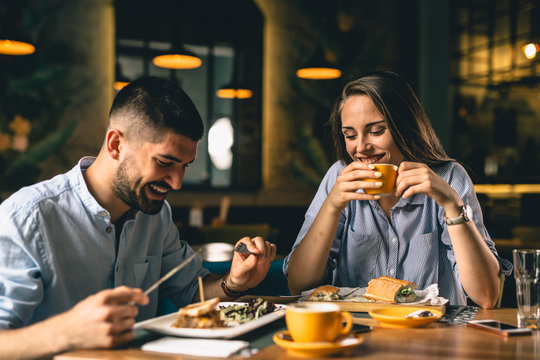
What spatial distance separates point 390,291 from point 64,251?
3.17 feet

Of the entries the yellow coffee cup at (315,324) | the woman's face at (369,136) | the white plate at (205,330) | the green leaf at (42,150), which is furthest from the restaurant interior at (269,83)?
the yellow coffee cup at (315,324)

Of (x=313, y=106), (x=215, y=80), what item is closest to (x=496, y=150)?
(x=313, y=106)

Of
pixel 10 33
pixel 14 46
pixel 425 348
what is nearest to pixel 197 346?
pixel 425 348

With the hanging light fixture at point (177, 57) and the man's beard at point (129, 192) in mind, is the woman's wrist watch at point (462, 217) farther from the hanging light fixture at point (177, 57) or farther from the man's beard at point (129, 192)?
the hanging light fixture at point (177, 57)

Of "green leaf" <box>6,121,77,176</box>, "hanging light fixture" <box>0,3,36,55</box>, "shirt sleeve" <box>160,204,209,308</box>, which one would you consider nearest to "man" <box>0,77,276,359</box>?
"shirt sleeve" <box>160,204,209,308</box>

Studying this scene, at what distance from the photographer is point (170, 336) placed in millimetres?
1302

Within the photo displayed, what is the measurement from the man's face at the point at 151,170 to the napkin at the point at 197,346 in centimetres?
48

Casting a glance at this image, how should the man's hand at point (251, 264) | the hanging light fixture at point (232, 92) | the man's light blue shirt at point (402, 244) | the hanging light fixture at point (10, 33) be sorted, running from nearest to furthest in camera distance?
1. the man's hand at point (251, 264)
2. the man's light blue shirt at point (402, 244)
3. the hanging light fixture at point (10, 33)
4. the hanging light fixture at point (232, 92)

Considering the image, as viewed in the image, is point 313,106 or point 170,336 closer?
point 170,336

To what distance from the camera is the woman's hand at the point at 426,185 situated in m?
1.70

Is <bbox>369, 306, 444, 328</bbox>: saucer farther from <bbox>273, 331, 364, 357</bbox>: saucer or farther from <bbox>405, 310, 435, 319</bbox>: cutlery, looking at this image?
<bbox>273, 331, 364, 357</bbox>: saucer

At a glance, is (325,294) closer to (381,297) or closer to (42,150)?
(381,297)

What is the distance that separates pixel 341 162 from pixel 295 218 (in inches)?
238

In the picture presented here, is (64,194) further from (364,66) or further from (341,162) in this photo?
(364,66)
